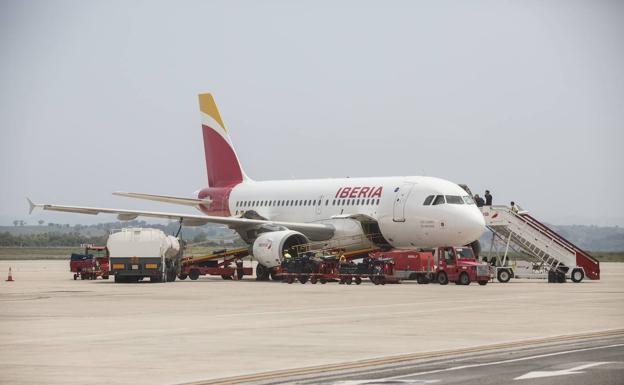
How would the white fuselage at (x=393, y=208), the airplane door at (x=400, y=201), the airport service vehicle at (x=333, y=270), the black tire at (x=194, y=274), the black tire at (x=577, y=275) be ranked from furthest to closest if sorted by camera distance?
1. the black tire at (x=194, y=274)
2. the black tire at (x=577, y=275)
3. the airplane door at (x=400, y=201)
4. the white fuselage at (x=393, y=208)
5. the airport service vehicle at (x=333, y=270)

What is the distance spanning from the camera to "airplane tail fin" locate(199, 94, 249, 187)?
212ft

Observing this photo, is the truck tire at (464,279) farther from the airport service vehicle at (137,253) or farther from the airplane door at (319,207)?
the airport service vehicle at (137,253)

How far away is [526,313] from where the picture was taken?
27344 millimetres

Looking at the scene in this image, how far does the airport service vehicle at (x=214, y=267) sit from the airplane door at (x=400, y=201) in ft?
26.2

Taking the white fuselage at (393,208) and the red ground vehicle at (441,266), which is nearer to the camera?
the red ground vehicle at (441,266)

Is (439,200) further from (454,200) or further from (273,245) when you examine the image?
(273,245)

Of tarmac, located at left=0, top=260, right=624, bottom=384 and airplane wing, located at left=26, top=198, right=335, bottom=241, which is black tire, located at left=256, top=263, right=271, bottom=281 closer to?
airplane wing, located at left=26, top=198, right=335, bottom=241

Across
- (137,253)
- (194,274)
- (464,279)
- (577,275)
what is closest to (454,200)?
(464,279)

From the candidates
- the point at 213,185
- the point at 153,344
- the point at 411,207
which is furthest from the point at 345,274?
the point at 153,344

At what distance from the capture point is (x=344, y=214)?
53062mm

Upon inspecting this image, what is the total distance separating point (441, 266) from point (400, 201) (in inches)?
190

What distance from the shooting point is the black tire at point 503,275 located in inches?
1957

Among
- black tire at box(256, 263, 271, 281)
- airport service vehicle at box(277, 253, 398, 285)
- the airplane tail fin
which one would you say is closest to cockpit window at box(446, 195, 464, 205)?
airport service vehicle at box(277, 253, 398, 285)

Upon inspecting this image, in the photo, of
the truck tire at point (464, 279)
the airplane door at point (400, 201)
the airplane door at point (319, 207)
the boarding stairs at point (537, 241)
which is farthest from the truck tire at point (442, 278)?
the airplane door at point (319, 207)
